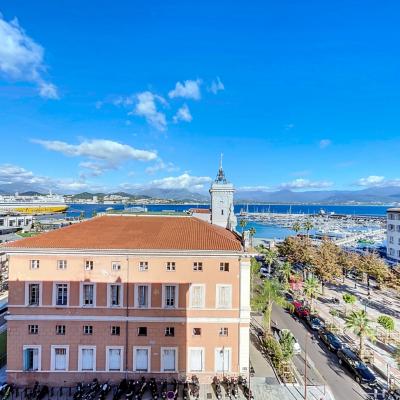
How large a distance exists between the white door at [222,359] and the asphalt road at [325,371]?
7394 millimetres

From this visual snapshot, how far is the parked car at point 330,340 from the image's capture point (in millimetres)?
33219

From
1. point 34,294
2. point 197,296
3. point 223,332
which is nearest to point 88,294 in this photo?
point 34,294

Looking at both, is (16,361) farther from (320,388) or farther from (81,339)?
(320,388)

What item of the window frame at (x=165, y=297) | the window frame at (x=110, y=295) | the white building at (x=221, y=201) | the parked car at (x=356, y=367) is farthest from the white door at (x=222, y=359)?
the white building at (x=221, y=201)

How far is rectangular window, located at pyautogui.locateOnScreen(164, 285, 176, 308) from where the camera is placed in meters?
27.4

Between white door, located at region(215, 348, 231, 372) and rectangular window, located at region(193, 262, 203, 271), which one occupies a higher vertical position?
rectangular window, located at region(193, 262, 203, 271)

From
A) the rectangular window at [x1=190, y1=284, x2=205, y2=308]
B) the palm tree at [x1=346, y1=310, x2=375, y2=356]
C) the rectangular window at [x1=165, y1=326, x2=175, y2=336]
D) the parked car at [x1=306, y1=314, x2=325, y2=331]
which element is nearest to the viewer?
the rectangular window at [x1=165, y1=326, x2=175, y2=336]

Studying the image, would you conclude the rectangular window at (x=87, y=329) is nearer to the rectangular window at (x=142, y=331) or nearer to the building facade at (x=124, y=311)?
the building facade at (x=124, y=311)

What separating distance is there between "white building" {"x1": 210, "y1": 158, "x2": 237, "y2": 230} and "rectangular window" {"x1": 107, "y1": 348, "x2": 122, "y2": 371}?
24.0 meters

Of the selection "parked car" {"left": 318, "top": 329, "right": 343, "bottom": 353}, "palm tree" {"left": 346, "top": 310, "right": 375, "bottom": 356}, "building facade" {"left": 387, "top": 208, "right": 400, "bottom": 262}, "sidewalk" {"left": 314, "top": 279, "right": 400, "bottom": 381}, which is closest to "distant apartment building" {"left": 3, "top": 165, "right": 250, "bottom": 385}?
"parked car" {"left": 318, "top": 329, "right": 343, "bottom": 353}

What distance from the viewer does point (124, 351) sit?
88.6ft

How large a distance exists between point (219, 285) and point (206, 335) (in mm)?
4541

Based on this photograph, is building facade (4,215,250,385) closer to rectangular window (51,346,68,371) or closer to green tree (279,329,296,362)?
rectangular window (51,346,68,371)

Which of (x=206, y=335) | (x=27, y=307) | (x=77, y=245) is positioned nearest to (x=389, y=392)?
(x=206, y=335)
